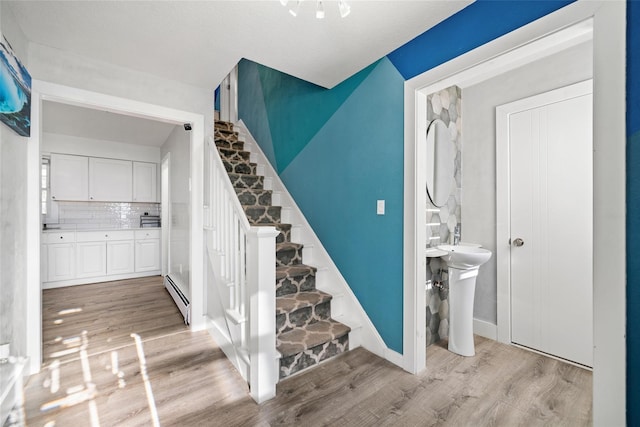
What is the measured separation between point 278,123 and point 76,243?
3.82 m

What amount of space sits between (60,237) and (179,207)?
2.29 m

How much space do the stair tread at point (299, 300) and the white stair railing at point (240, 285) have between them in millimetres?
353

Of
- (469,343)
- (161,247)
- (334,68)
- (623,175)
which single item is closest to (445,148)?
(334,68)

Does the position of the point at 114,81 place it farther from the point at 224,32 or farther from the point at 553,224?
the point at 553,224

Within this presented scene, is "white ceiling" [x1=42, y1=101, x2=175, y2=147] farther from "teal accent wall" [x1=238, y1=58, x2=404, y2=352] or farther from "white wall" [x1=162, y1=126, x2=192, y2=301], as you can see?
"teal accent wall" [x1=238, y1=58, x2=404, y2=352]

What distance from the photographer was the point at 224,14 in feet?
5.47

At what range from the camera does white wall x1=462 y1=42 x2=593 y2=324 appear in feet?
7.75

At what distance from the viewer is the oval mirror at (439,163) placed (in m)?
2.46

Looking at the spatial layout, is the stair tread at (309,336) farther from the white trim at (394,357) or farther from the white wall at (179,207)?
the white wall at (179,207)

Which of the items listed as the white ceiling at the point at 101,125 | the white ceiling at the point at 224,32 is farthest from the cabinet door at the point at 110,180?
the white ceiling at the point at 224,32

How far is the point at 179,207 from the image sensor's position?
12.0 feet

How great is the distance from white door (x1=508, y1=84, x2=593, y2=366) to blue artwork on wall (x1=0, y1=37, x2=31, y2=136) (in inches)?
140

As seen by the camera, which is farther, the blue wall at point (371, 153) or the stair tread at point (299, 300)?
the stair tread at point (299, 300)

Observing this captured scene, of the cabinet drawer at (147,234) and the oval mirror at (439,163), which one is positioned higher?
the oval mirror at (439,163)
